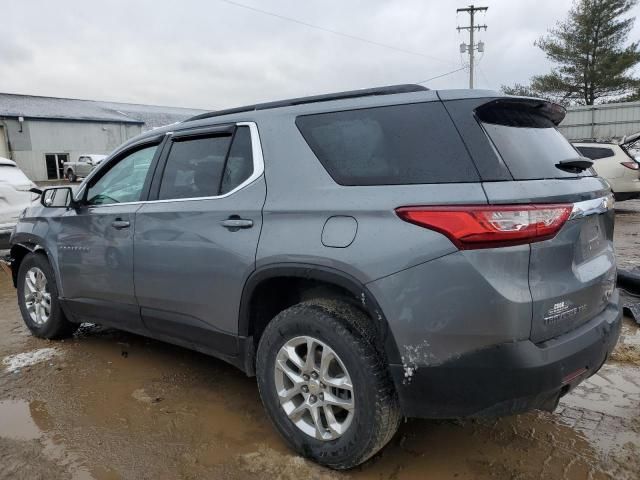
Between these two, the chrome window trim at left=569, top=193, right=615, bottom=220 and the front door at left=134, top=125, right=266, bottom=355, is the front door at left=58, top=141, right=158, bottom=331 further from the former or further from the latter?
the chrome window trim at left=569, top=193, right=615, bottom=220

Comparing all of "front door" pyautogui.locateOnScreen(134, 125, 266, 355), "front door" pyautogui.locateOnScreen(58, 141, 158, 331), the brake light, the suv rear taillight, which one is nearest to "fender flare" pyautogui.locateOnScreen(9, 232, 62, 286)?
"front door" pyautogui.locateOnScreen(58, 141, 158, 331)

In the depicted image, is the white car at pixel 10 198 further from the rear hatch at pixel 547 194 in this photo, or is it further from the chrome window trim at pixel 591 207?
the chrome window trim at pixel 591 207

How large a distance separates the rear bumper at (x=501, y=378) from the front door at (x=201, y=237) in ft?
3.51

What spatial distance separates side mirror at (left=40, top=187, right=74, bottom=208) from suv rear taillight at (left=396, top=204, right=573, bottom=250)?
10.1ft

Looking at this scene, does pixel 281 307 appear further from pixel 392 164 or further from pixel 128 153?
pixel 128 153

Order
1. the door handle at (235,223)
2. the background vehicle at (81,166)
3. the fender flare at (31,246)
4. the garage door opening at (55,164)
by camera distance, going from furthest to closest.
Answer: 1. the garage door opening at (55,164)
2. the background vehicle at (81,166)
3. the fender flare at (31,246)
4. the door handle at (235,223)

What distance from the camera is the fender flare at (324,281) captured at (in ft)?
7.43

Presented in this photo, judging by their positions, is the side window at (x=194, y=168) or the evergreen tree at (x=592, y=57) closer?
the side window at (x=194, y=168)

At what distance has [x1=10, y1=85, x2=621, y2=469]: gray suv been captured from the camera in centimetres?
210

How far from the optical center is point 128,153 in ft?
12.7

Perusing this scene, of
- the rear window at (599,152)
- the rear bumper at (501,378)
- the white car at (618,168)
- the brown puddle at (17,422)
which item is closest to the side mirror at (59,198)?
the brown puddle at (17,422)

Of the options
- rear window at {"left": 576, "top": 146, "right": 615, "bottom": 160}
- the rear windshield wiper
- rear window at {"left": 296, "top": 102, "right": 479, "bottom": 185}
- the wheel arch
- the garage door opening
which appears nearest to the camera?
rear window at {"left": 296, "top": 102, "right": 479, "bottom": 185}

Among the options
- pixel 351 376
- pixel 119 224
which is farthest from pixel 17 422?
pixel 351 376

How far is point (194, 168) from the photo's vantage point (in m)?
3.27
